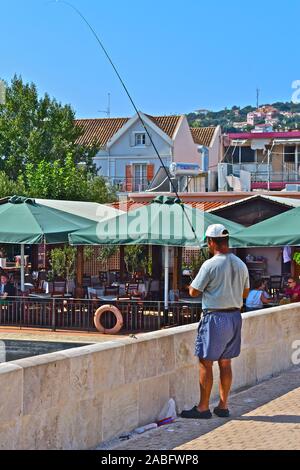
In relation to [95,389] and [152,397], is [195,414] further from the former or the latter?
[95,389]

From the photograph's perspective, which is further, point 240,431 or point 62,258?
point 62,258

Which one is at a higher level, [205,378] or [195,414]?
[205,378]

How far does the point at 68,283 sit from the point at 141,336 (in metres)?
13.1

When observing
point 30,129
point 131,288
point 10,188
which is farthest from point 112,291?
point 30,129

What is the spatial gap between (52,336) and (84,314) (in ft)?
4.13

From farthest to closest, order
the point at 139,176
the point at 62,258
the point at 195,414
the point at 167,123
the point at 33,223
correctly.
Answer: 1. the point at 167,123
2. the point at 139,176
3. the point at 62,258
4. the point at 33,223
5. the point at 195,414

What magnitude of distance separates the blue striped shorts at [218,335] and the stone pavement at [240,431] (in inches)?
25.6

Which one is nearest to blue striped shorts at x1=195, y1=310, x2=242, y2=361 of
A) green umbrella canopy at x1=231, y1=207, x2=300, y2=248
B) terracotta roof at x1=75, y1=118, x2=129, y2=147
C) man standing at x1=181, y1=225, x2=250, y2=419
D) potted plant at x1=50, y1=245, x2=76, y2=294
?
man standing at x1=181, y1=225, x2=250, y2=419

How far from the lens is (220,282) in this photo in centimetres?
776

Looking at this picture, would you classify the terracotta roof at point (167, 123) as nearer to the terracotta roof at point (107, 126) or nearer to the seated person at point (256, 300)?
the terracotta roof at point (107, 126)

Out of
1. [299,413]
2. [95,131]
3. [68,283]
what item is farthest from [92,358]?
[95,131]

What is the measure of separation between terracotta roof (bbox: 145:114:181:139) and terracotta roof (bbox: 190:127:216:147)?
3603 millimetres

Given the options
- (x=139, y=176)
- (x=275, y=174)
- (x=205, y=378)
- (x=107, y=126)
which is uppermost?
(x=107, y=126)
